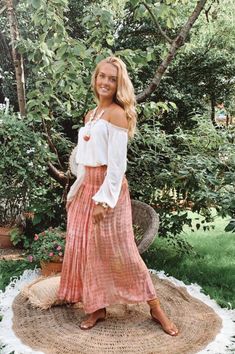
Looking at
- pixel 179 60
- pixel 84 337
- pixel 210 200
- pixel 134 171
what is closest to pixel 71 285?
pixel 84 337

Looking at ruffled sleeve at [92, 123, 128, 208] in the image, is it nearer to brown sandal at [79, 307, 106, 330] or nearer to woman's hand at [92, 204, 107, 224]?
woman's hand at [92, 204, 107, 224]

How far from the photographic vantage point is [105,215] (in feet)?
8.32

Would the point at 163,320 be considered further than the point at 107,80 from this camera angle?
Yes

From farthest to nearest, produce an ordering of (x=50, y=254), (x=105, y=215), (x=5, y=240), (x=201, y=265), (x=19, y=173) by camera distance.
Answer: (x=5, y=240) → (x=201, y=265) → (x=19, y=173) → (x=50, y=254) → (x=105, y=215)

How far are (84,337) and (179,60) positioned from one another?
5.35 m

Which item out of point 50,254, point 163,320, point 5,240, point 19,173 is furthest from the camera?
point 5,240

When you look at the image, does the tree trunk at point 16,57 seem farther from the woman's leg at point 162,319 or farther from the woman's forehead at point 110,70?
the woman's leg at point 162,319

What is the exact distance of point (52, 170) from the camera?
3904mm

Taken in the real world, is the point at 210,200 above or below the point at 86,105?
below

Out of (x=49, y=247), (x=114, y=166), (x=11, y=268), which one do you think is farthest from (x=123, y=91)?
(x=11, y=268)

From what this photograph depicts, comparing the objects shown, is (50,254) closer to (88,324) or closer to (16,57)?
(88,324)

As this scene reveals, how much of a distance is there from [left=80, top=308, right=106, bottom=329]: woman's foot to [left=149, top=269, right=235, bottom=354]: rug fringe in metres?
0.63

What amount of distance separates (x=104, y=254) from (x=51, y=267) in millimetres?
966

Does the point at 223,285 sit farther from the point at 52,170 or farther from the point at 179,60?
the point at 179,60
